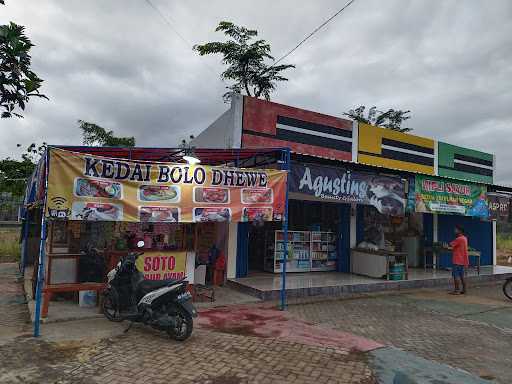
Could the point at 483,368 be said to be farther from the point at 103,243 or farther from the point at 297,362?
the point at 103,243

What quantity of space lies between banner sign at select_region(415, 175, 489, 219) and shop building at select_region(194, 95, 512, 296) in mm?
31

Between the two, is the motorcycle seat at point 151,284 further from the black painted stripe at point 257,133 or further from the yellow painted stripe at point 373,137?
the yellow painted stripe at point 373,137


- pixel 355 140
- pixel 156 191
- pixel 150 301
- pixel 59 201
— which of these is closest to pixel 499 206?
pixel 355 140

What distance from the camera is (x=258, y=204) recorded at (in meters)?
7.71

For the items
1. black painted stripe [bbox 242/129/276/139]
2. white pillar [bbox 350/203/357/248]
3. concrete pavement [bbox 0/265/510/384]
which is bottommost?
concrete pavement [bbox 0/265/510/384]

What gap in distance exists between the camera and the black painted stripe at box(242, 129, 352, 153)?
11.2 m

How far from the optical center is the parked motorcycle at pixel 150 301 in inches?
223

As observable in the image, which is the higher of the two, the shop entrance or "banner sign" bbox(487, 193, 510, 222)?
"banner sign" bbox(487, 193, 510, 222)

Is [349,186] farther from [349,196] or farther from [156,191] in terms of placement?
[156,191]

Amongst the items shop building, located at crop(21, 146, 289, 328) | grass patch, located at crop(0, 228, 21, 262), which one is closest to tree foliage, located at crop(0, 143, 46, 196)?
grass patch, located at crop(0, 228, 21, 262)

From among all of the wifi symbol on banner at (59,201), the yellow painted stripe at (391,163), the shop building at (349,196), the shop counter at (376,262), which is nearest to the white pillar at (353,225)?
the shop building at (349,196)

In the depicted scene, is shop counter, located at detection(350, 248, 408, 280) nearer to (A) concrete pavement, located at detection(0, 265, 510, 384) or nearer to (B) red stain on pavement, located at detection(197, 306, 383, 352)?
(A) concrete pavement, located at detection(0, 265, 510, 384)

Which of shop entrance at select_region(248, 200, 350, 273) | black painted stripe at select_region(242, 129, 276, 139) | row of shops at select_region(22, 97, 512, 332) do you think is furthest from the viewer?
shop entrance at select_region(248, 200, 350, 273)

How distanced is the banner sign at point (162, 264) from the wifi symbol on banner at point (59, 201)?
6.76 feet
